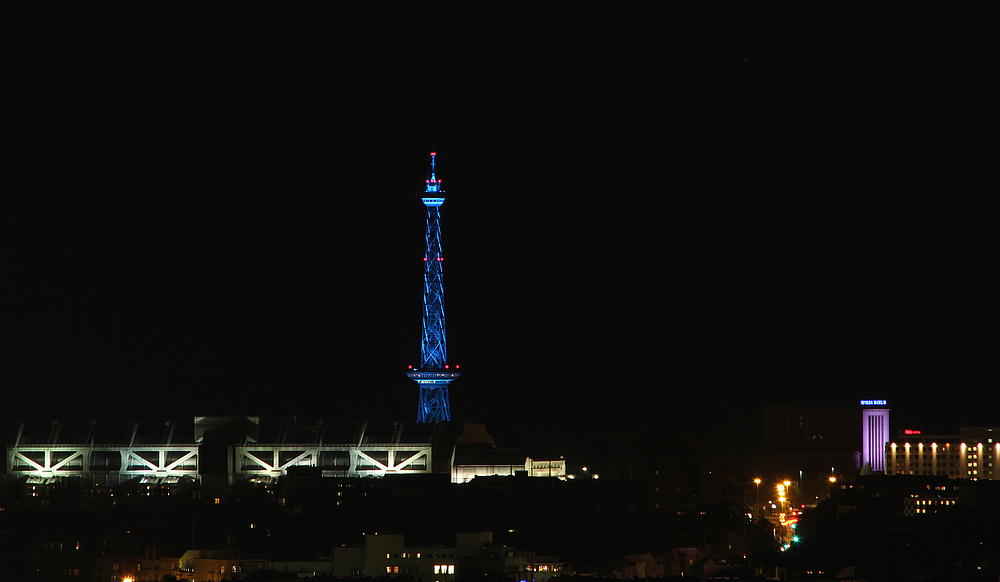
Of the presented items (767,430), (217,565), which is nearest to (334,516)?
(217,565)

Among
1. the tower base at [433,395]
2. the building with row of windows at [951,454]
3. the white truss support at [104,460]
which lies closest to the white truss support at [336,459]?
the white truss support at [104,460]

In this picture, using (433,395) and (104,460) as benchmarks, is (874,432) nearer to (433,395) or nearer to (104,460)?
(433,395)

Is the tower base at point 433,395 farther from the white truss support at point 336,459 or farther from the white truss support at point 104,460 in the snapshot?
the white truss support at point 104,460

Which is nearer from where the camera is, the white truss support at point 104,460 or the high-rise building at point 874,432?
the white truss support at point 104,460

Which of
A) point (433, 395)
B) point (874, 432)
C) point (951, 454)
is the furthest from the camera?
point (874, 432)

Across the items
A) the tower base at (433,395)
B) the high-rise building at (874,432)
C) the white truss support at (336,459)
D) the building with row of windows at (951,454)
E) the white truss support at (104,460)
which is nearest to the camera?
the white truss support at (336,459)

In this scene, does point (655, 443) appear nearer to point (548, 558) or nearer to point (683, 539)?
point (683, 539)

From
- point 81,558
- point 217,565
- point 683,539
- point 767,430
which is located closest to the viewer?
point 217,565

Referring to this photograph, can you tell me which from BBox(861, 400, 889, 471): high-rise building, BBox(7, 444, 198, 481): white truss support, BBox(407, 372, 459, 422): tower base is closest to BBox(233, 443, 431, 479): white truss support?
BBox(7, 444, 198, 481): white truss support

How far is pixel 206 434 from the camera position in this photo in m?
→ 76.7

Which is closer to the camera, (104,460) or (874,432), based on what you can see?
(104,460)

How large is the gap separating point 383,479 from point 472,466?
390 cm

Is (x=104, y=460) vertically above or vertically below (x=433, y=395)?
below

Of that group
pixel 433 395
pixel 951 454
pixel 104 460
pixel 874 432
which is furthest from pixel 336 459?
pixel 874 432
